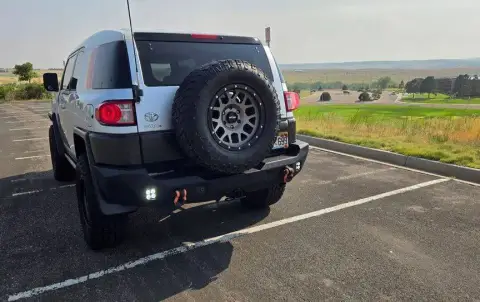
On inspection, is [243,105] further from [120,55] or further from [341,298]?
[341,298]

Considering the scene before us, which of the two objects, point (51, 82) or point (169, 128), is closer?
point (169, 128)

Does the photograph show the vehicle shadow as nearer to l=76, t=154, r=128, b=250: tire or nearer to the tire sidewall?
l=76, t=154, r=128, b=250: tire

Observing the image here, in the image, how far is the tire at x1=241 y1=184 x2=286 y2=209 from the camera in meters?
4.59

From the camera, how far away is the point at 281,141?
151 inches

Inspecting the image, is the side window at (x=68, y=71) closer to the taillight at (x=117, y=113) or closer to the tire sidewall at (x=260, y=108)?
the taillight at (x=117, y=113)

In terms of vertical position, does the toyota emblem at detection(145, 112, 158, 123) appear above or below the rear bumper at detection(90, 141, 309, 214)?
above

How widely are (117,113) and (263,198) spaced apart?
221cm

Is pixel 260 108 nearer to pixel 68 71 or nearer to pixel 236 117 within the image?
pixel 236 117

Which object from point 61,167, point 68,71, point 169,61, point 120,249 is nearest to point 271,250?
point 120,249

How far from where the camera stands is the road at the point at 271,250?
299cm

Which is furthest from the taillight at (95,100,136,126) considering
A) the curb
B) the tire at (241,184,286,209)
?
the curb

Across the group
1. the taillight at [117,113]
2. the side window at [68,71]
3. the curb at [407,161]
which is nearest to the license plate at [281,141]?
the taillight at [117,113]

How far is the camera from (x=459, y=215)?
4.42 meters

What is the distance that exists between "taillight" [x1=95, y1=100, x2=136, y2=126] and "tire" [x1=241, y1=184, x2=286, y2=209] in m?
1.97
